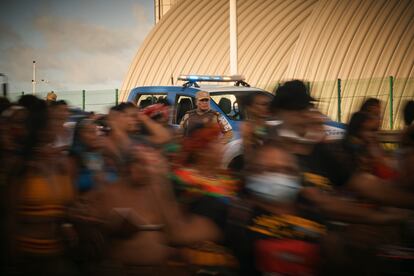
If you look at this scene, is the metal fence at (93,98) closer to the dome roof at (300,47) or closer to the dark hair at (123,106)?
the dome roof at (300,47)

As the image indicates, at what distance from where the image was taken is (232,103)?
11703 mm

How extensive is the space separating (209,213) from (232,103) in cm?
729

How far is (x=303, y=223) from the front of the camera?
395 centimetres

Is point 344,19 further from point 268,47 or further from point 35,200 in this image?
point 35,200

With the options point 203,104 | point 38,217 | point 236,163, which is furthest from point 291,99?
point 236,163

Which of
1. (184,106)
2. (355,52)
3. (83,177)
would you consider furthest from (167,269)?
(355,52)

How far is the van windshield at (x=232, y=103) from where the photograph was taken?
11422 millimetres

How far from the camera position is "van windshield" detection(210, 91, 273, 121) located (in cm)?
1142

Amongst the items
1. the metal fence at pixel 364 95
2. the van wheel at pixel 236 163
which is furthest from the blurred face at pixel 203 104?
the metal fence at pixel 364 95

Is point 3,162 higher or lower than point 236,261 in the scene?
higher

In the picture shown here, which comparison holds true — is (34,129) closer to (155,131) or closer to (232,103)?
(155,131)

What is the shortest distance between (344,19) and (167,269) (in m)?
28.7

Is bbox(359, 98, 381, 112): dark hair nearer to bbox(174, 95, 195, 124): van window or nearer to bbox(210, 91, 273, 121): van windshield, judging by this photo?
bbox(210, 91, 273, 121): van windshield

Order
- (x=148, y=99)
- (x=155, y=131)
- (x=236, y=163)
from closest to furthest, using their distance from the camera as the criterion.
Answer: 1. (x=155, y=131)
2. (x=236, y=163)
3. (x=148, y=99)
